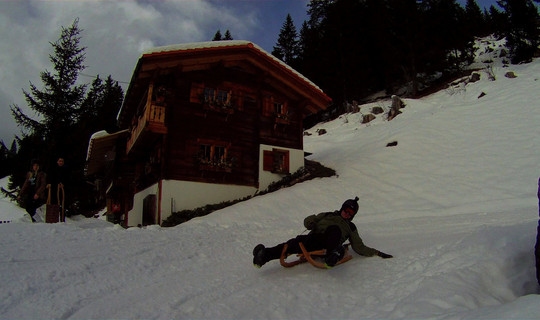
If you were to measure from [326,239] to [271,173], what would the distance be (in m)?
11.8

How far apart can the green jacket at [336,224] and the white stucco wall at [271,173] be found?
10.9 m

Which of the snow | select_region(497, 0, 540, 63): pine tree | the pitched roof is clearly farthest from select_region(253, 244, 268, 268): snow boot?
select_region(497, 0, 540, 63): pine tree

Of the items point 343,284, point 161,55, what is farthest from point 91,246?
point 161,55

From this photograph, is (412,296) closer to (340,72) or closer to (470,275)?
(470,275)

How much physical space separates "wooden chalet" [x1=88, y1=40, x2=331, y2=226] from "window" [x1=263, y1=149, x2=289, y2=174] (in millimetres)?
52

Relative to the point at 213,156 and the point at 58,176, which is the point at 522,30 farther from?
the point at 58,176

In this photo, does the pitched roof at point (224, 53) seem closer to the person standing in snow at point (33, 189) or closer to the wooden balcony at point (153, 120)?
the wooden balcony at point (153, 120)

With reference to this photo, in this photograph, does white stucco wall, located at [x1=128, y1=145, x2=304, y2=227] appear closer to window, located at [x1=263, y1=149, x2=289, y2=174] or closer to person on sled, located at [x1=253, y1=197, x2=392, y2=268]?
window, located at [x1=263, y1=149, x2=289, y2=174]

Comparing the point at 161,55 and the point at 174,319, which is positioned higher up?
the point at 161,55

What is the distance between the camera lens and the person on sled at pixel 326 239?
17.6 ft

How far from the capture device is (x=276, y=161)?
1784 centimetres

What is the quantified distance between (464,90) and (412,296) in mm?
27156

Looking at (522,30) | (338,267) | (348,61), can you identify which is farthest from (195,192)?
(522,30)

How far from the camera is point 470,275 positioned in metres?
4.40
